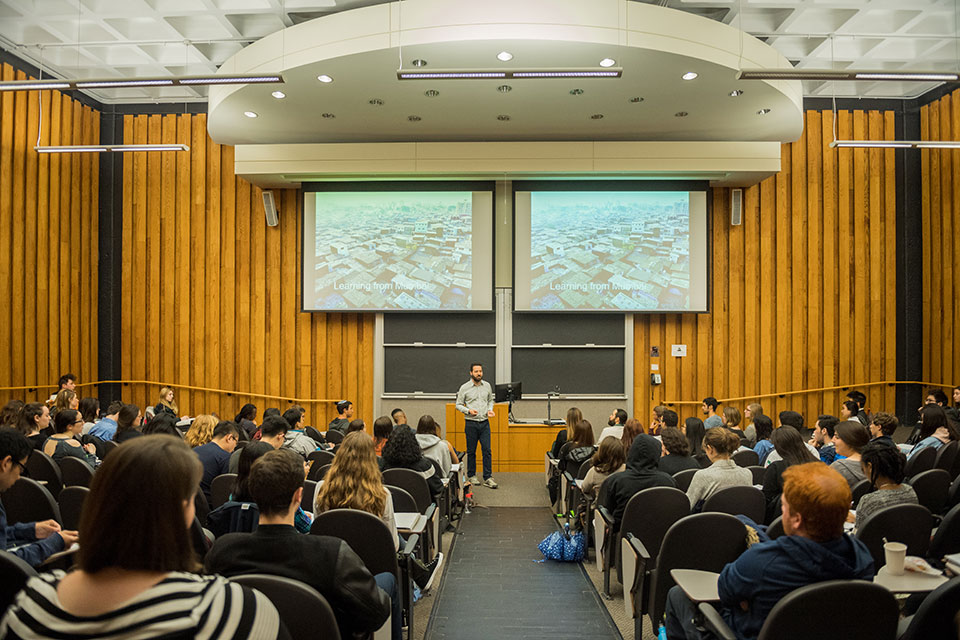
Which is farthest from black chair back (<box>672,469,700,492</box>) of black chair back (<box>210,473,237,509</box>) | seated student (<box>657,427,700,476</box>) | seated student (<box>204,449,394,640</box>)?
black chair back (<box>210,473,237,509</box>)

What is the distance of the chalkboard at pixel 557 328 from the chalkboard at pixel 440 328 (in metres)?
0.44

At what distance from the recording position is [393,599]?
9.61 feet

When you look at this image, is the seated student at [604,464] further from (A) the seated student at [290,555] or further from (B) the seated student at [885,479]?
(A) the seated student at [290,555]

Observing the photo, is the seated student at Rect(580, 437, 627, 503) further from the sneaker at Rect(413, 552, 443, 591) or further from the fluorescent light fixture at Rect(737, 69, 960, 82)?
the fluorescent light fixture at Rect(737, 69, 960, 82)

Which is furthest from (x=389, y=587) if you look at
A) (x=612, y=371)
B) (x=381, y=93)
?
(x=612, y=371)

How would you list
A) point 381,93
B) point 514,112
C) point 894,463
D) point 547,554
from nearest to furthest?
point 894,463 < point 547,554 < point 381,93 < point 514,112

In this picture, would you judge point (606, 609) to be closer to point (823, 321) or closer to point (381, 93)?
point (381, 93)

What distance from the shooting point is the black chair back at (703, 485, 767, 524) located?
3.65 m

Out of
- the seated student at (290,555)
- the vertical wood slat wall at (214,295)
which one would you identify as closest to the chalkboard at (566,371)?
the vertical wood slat wall at (214,295)

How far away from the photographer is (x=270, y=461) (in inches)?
85.8

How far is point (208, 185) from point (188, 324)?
2427mm

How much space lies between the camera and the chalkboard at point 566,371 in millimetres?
Answer: 10297

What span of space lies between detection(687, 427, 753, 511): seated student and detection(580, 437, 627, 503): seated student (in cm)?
84

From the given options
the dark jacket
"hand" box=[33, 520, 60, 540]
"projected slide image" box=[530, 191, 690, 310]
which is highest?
"projected slide image" box=[530, 191, 690, 310]
